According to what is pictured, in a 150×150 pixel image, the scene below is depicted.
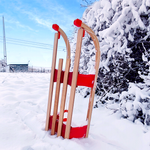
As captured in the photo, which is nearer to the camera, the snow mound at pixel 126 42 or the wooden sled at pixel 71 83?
the wooden sled at pixel 71 83

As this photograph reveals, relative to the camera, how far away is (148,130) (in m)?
1.84

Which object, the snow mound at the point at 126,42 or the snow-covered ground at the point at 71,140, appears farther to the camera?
the snow mound at the point at 126,42

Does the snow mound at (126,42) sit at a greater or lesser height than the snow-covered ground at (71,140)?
greater

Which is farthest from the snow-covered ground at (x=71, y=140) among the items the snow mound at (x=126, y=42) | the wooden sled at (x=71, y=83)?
the snow mound at (x=126, y=42)

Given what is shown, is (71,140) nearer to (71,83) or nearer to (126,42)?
(71,83)

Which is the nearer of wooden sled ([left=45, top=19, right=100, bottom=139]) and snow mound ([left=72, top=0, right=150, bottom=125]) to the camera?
wooden sled ([left=45, top=19, right=100, bottom=139])

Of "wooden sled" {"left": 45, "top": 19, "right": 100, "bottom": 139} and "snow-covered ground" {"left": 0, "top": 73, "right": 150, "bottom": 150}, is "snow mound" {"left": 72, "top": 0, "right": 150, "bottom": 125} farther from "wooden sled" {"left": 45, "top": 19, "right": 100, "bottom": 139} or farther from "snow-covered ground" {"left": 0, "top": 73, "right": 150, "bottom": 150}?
"wooden sled" {"left": 45, "top": 19, "right": 100, "bottom": 139}

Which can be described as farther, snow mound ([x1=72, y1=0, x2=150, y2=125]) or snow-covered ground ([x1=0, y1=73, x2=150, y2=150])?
snow mound ([x1=72, y1=0, x2=150, y2=125])

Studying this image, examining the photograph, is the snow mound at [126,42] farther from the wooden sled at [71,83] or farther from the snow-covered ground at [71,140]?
the wooden sled at [71,83]

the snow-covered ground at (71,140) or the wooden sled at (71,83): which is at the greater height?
the wooden sled at (71,83)

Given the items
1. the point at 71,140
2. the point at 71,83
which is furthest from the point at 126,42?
the point at 71,140

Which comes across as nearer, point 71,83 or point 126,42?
point 71,83

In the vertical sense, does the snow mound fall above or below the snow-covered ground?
above

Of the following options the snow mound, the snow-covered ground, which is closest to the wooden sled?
the snow-covered ground
